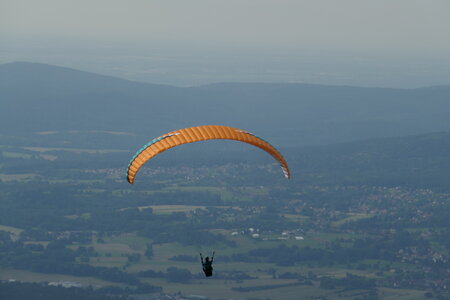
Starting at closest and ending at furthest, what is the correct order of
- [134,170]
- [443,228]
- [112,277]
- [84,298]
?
[134,170]
[84,298]
[112,277]
[443,228]

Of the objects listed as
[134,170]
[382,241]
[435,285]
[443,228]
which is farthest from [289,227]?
[134,170]

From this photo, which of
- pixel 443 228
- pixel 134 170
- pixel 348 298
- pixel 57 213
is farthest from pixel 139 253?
pixel 134 170

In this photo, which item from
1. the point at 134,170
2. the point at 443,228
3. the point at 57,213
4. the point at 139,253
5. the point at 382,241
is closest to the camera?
the point at 134,170

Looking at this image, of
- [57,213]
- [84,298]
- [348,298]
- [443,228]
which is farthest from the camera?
[57,213]

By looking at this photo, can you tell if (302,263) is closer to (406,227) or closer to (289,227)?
(289,227)

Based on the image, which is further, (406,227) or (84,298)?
(406,227)

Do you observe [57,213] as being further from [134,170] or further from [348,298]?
[134,170]

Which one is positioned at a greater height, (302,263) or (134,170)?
(302,263)

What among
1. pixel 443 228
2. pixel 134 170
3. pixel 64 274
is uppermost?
pixel 443 228

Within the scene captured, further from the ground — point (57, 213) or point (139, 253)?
point (57, 213)
